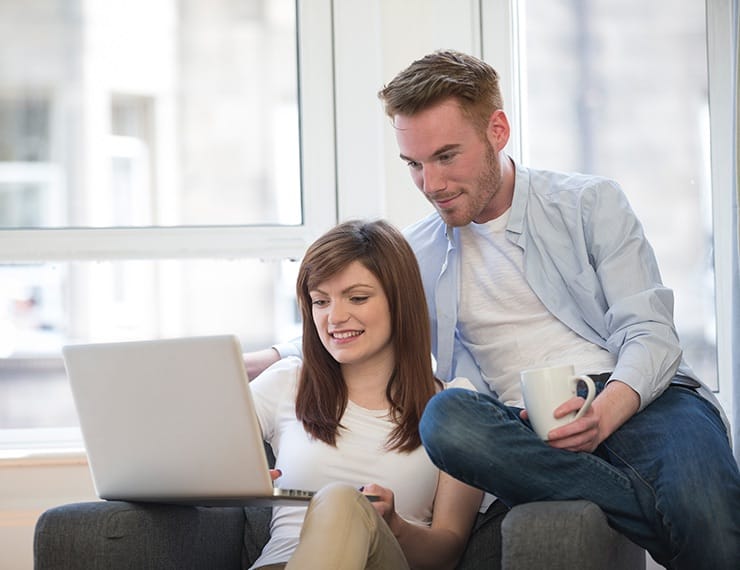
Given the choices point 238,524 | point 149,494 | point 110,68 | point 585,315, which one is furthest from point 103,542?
point 110,68

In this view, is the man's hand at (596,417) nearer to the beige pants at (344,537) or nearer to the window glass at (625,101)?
the beige pants at (344,537)

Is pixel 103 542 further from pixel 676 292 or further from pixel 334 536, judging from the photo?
pixel 676 292

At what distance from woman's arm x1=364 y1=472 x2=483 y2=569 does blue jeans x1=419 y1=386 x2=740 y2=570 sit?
135 mm

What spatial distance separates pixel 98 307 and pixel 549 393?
1.46 meters

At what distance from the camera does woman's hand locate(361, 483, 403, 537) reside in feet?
5.38

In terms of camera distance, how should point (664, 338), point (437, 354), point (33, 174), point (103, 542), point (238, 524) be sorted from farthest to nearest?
point (33, 174) → point (437, 354) → point (238, 524) → point (664, 338) → point (103, 542)

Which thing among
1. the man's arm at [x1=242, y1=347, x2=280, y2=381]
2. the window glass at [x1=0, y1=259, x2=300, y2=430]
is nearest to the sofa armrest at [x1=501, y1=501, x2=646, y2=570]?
the man's arm at [x1=242, y1=347, x2=280, y2=381]

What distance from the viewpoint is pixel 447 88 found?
1969 mm

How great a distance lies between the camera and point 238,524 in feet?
6.29

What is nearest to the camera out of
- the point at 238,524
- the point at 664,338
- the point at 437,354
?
the point at 664,338

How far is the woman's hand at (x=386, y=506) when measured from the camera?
164cm

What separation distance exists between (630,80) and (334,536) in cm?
168

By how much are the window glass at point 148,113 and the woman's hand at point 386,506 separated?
3.56 ft

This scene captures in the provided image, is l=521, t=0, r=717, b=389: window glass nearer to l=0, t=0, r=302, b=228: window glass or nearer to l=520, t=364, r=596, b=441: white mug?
l=0, t=0, r=302, b=228: window glass
